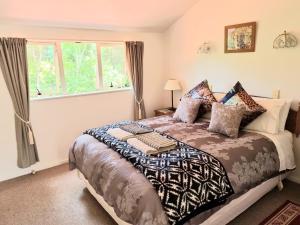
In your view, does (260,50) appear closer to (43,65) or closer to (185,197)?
(185,197)

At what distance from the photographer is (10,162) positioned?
3170 mm

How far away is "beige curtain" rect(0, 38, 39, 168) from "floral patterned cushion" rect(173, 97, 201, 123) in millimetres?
2132

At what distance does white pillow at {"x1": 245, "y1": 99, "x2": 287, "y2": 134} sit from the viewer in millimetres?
2617

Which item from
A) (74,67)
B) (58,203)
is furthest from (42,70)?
(58,203)

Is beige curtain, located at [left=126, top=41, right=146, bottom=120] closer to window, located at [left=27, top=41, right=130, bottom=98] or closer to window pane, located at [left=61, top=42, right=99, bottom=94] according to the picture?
window, located at [left=27, top=41, right=130, bottom=98]

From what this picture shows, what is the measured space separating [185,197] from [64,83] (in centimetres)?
270

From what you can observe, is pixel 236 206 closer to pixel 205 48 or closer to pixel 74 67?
pixel 205 48

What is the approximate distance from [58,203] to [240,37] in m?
3.17

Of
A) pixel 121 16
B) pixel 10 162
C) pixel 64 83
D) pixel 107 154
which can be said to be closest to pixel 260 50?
pixel 121 16

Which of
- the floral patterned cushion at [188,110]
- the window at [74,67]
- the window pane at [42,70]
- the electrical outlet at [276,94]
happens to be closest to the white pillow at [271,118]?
the electrical outlet at [276,94]

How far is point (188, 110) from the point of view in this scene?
3219mm

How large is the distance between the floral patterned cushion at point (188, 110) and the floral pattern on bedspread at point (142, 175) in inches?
10.1

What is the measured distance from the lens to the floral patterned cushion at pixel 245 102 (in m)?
2.68

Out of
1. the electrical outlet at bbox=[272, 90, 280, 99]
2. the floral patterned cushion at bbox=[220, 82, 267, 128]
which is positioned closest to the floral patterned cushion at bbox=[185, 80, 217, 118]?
the floral patterned cushion at bbox=[220, 82, 267, 128]
